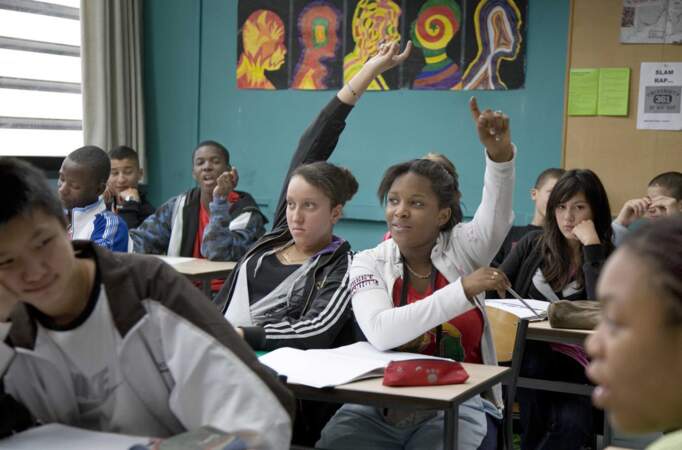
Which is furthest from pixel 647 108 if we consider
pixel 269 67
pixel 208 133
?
pixel 208 133

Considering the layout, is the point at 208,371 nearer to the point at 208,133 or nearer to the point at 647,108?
the point at 647,108

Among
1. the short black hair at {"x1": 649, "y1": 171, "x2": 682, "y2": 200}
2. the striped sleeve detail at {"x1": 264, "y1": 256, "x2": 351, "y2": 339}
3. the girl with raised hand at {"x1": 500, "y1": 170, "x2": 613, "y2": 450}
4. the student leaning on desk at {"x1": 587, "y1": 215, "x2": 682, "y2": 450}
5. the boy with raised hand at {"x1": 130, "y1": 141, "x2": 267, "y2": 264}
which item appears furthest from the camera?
the short black hair at {"x1": 649, "y1": 171, "x2": 682, "y2": 200}

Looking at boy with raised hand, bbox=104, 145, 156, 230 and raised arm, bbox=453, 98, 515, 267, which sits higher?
raised arm, bbox=453, 98, 515, 267

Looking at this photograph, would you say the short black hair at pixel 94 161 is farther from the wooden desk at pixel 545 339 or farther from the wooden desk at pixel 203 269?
the wooden desk at pixel 545 339

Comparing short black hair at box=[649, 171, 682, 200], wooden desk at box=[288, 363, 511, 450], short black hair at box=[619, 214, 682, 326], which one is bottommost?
wooden desk at box=[288, 363, 511, 450]

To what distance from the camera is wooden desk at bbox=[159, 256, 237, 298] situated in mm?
4160

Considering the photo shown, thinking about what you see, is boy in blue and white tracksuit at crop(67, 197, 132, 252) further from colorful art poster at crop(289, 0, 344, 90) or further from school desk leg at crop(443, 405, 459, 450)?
colorful art poster at crop(289, 0, 344, 90)

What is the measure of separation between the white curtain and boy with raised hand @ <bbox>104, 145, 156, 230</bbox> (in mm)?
673

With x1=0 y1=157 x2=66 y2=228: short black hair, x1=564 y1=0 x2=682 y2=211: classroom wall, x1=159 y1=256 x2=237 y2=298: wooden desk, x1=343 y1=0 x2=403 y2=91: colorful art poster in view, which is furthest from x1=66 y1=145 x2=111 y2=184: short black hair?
x1=0 y1=157 x2=66 y2=228: short black hair

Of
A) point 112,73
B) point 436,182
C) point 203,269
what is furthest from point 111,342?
point 112,73

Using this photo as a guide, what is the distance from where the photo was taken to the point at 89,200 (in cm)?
430

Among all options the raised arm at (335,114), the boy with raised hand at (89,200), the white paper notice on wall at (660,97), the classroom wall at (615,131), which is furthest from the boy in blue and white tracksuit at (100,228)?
the white paper notice on wall at (660,97)

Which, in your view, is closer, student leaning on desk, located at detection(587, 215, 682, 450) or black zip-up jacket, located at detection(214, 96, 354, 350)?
student leaning on desk, located at detection(587, 215, 682, 450)

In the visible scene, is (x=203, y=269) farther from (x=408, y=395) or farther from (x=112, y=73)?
(x=112, y=73)
